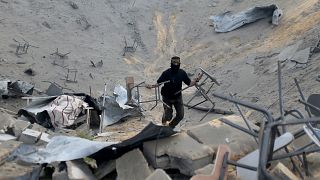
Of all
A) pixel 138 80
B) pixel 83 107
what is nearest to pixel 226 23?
pixel 138 80

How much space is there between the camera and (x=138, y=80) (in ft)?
55.6

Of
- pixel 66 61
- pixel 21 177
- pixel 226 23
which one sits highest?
pixel 226 23

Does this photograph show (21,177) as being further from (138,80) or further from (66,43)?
(66,43)

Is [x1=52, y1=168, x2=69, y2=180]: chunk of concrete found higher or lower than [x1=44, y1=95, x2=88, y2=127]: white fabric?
lower

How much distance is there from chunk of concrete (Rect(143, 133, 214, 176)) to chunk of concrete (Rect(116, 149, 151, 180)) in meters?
0.16

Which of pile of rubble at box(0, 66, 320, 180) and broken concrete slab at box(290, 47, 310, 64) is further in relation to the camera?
broken concrete slab at box(290, 47, 310, 64)

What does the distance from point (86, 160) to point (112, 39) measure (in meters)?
15.1

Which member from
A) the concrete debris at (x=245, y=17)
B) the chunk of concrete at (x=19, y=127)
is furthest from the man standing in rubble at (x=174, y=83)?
the concrete debris at (x=245, y=17)

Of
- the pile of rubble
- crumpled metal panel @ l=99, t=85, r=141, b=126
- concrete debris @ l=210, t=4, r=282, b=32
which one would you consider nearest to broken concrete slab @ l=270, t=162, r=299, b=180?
the pile of rubble

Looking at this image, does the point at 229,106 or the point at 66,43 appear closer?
the point at 229,106

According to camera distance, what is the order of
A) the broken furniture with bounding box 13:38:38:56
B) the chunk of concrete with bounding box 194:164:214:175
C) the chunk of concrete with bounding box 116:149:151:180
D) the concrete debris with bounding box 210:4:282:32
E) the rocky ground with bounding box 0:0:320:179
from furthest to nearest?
the concrete debris with bounding box 210:4:282:32, the broken furniture with bounding box 13:38:38:56, the rocky ground with bounding box 0:0:320:179, the chunk of concrete with bounding box 116:149:151:180, the chunk of concrete with bounding box 194:164:214:175

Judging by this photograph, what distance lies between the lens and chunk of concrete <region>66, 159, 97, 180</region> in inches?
200

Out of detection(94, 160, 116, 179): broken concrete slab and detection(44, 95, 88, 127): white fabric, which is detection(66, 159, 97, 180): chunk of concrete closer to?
detection(94, 160, 116, 179): broken concrete slab

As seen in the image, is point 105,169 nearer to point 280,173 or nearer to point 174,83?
point 280,173
